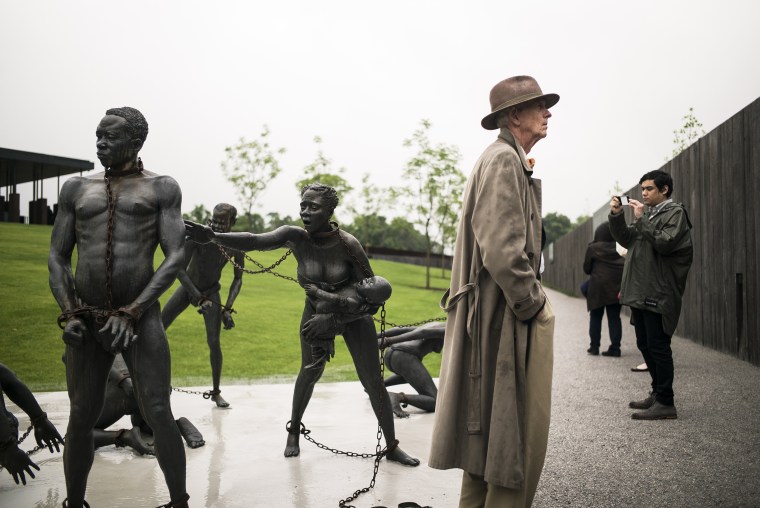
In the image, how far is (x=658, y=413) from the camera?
6.01 metres

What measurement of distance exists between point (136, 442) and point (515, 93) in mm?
3991

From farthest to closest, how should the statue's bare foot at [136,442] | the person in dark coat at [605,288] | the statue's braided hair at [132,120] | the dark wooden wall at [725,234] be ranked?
the person in dark coat at [605,288]
the dark wooden wall at [725,234]
the statue's bare foot at [136,442]
the statue's braided hair at [132,120]

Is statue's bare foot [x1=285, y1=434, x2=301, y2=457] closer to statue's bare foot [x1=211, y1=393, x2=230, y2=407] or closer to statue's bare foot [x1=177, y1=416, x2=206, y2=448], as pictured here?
statue's bare foot [x1=177, y1=416, x2=206, y2=448]

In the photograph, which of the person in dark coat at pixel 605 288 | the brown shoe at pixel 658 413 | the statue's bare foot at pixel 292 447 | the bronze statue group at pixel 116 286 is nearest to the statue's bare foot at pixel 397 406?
the statue's bare foot at pixel 292 447

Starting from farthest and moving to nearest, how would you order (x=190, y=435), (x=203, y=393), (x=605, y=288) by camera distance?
(x=605, y=288) → (x=203, y=393) → (x=190, y=435)

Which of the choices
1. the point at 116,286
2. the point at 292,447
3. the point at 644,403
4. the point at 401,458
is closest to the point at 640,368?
the point at 644,403

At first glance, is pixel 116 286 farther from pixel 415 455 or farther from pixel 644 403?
pixel 644 403

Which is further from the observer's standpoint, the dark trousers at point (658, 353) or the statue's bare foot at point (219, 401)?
the statue's bare foot at point (219, 401)

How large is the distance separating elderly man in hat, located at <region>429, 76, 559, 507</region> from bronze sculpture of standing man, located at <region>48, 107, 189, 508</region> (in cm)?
146

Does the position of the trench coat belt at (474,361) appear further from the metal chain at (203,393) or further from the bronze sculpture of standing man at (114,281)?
the metal chain at (203,393)

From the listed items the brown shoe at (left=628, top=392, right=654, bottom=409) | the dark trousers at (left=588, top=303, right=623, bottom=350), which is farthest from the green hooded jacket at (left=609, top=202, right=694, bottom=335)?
the dark trousers at (left=588, top=303, right=623, bottom=350)

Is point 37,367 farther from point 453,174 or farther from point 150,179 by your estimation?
point 453,174

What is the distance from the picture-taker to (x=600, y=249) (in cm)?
1062

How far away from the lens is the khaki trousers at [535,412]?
296 centimetres
